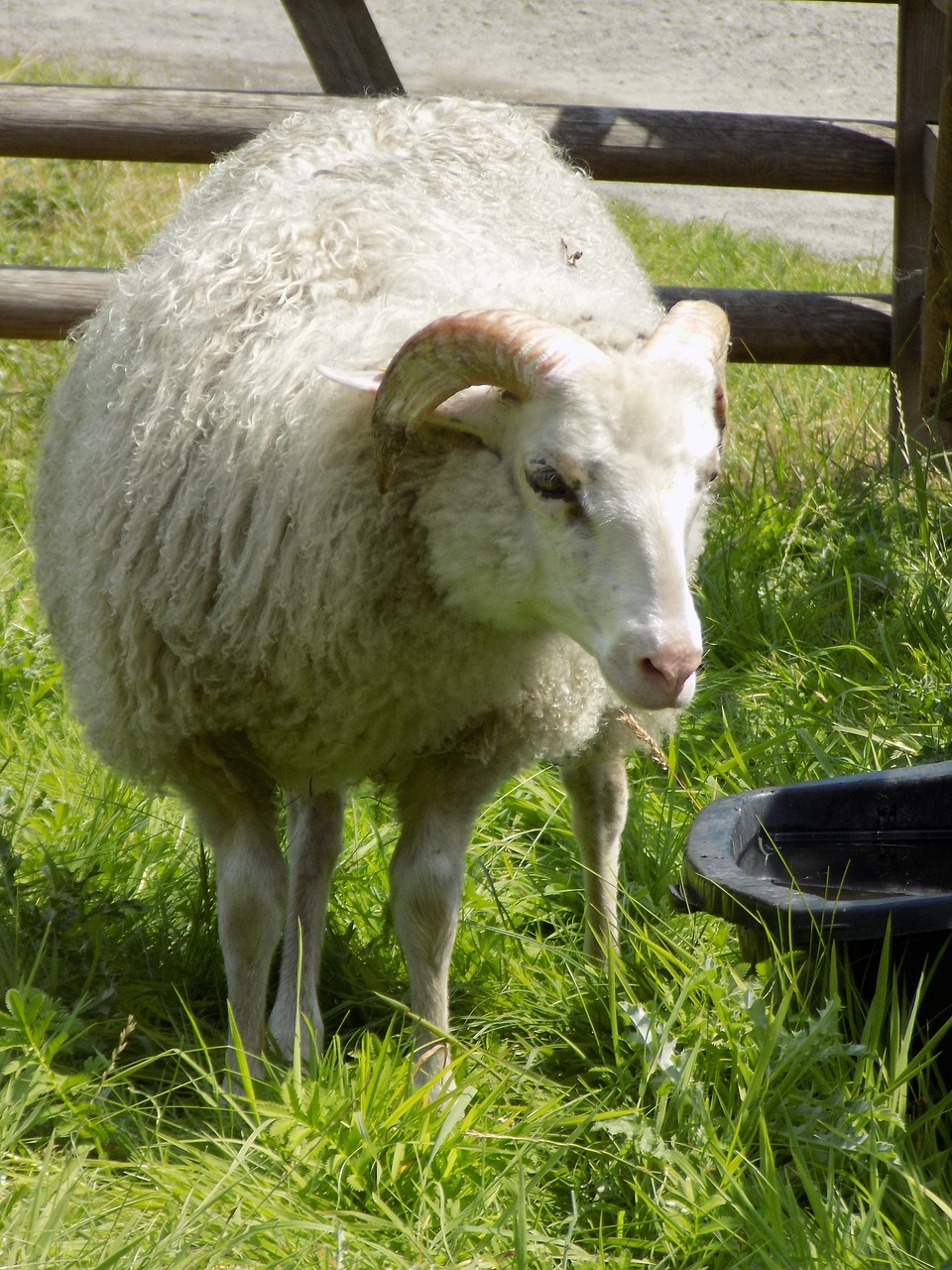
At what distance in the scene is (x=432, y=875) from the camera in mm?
2623

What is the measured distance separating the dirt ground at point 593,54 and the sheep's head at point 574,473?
22.8 feet

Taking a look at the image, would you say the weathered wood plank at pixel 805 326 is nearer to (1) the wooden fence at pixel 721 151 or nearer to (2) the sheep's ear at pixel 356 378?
(1) the wooden fence at pixel 721 151

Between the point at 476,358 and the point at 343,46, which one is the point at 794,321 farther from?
the point at 476,358

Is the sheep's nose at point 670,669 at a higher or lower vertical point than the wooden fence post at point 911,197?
higher

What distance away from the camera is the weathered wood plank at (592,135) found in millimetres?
4375

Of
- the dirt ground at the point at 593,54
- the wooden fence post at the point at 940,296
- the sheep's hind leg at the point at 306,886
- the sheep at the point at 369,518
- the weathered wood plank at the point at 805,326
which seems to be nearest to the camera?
the sheep at the point at 369,518

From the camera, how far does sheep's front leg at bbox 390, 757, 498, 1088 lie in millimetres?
2633

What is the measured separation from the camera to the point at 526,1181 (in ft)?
7.31

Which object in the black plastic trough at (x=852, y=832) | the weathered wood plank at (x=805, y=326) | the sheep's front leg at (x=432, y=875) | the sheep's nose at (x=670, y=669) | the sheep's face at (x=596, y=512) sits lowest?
the weathered wood plank at (x=805, y=326)

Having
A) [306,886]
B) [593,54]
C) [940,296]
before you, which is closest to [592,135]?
[940,296]

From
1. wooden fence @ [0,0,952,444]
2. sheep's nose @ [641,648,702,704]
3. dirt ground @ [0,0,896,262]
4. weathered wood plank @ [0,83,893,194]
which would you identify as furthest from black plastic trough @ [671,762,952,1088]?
dirt ground @ [0,0,896,262]

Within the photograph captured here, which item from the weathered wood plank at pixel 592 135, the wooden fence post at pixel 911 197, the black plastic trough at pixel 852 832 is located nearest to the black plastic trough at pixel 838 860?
the black plastic trough at pixel 852 832

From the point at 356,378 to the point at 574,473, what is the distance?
1.31 ft

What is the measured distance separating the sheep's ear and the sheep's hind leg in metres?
0.93
